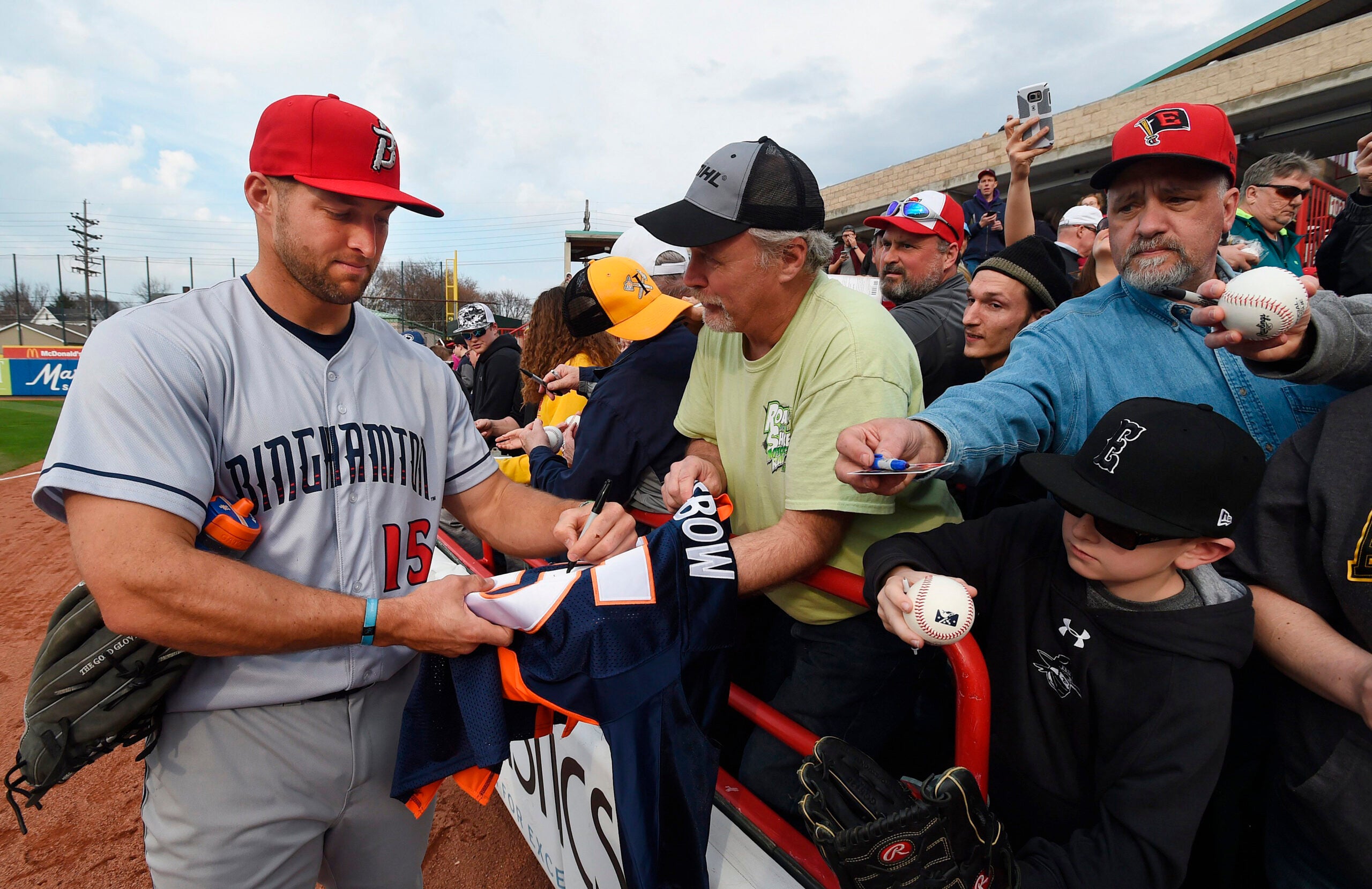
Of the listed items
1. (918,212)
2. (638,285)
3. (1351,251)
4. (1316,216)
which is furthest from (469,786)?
(1316,216)

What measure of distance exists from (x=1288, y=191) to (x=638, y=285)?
4079 millimetres

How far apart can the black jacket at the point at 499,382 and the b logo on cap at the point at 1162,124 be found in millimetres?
4928

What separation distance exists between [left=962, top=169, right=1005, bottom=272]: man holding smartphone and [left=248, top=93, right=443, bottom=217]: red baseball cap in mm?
5114

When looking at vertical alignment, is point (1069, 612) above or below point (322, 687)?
above

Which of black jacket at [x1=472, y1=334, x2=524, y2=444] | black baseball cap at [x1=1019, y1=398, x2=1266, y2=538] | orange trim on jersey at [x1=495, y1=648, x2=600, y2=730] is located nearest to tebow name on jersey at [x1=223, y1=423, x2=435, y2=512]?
orange trim on jersey at [x1=495, y1=648, x2=600, y2=730]

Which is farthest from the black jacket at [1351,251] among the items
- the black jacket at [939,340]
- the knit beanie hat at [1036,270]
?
the black jacket at [939,340]

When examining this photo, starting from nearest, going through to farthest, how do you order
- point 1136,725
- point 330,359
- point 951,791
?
point 951,791 < point 1136,725 < point 330,359

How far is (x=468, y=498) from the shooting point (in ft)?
7.27

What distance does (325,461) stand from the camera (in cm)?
173

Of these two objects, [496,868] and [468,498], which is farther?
[496,868]

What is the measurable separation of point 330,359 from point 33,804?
1.16 metres

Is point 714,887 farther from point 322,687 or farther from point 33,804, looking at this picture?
point 33,804

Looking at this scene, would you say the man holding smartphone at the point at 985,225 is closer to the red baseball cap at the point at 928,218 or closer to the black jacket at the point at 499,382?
the red baseball cap at the point at 928,218

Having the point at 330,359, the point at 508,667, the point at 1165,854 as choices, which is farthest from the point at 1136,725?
the point at 330,359
